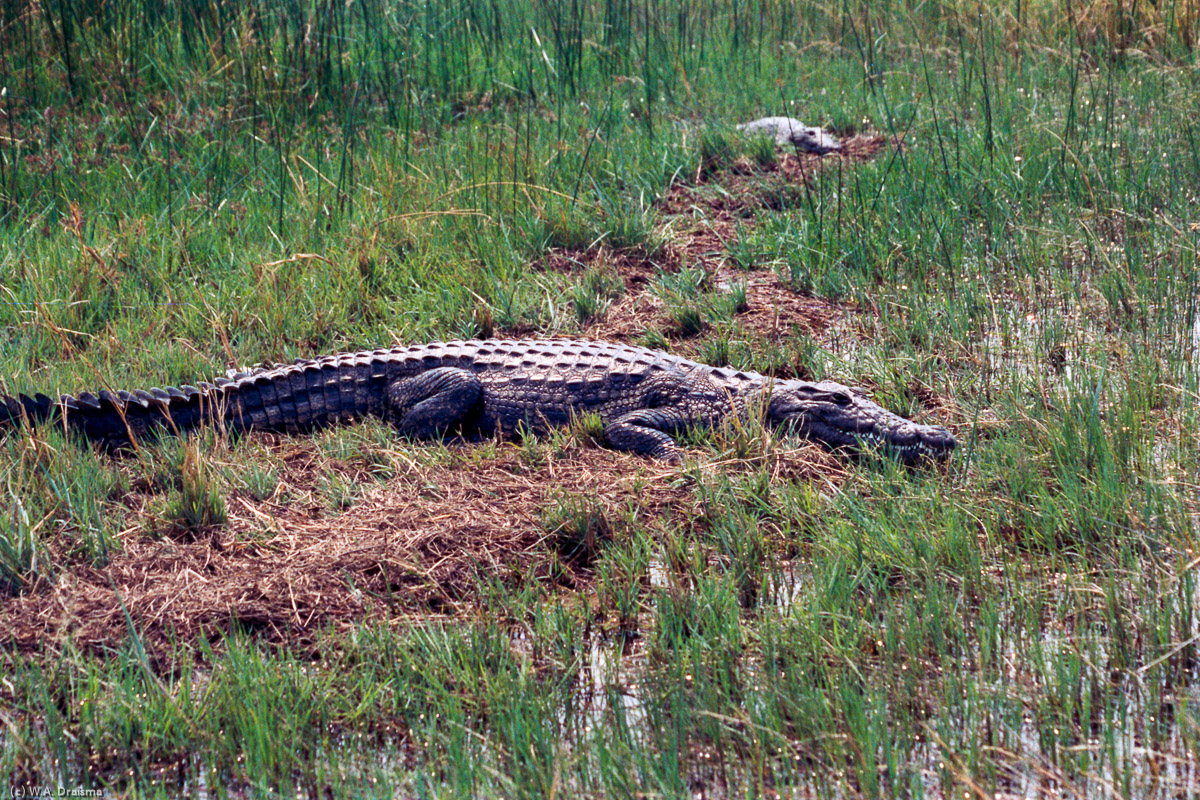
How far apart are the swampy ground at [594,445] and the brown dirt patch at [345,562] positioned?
0.02m

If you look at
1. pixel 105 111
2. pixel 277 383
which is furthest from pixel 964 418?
pixel 105 111

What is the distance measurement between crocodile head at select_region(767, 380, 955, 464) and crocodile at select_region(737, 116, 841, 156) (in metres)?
3.18

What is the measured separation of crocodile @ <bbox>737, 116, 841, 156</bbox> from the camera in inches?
263

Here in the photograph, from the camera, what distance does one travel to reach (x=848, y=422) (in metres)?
3.69

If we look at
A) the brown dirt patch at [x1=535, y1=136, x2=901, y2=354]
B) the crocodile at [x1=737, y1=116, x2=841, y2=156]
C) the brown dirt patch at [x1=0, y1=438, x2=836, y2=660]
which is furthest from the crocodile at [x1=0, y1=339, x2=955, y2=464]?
the crocodile at [x1=737, y1=116, x2=841, y2=156]

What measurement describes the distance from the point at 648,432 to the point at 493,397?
0.73 meters

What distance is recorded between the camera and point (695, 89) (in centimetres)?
755

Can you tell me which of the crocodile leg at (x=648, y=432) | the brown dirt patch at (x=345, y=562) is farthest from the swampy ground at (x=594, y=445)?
the crocodile leg at (x=648, y=432)

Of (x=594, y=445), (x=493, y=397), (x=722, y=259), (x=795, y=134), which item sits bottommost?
(x=594, y=445)

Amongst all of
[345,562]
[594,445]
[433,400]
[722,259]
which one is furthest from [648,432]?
[722,259]

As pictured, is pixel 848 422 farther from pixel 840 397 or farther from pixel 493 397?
pixel 493 397

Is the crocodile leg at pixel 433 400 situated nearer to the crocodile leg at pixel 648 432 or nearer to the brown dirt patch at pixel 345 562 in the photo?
the brown dirt patch at pixel 345 562

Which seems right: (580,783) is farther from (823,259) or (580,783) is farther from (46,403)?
(823,259)

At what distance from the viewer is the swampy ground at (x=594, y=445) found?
2.21m
